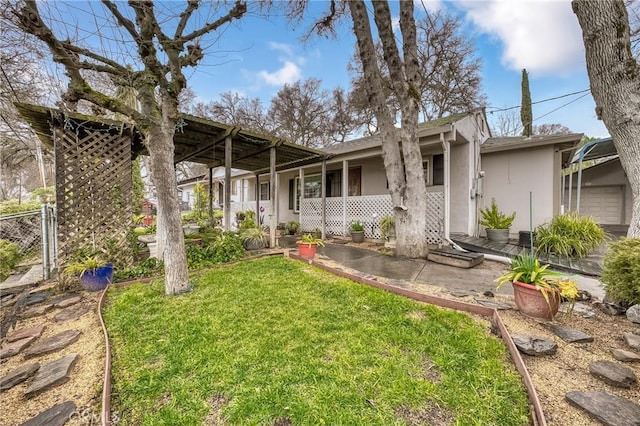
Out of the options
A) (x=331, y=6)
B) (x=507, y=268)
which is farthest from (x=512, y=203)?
(x=331, y=6)

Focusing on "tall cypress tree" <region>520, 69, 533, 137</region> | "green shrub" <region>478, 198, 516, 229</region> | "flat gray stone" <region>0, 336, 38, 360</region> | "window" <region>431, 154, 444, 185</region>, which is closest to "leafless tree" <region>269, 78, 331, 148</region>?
"tall cypress tree" <region>520, 69, 533, 137</region>

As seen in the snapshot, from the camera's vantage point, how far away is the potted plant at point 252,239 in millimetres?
6508

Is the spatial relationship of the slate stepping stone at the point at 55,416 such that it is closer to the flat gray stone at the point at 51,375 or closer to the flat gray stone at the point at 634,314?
the flat gray stone at the point at 51,375

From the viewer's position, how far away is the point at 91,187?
463 centimetres

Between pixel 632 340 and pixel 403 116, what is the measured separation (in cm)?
488

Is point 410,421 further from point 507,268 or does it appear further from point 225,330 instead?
point 507,268

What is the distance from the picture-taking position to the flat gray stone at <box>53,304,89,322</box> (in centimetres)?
312

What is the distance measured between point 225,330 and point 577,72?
12.6m

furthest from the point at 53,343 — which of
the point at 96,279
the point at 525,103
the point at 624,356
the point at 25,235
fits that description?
the point at 525,103

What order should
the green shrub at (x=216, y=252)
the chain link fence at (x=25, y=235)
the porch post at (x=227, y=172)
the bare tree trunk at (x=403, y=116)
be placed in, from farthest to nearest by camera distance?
the chain link fence at (x=25, y=235), the porch post at (x=227, y=172), the bare tree trunk at (x=403, y=116), the green shrub at (x=216, y=252)

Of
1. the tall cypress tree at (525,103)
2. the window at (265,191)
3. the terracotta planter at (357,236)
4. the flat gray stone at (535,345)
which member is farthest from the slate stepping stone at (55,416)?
the tall cypress tree at (525,103)

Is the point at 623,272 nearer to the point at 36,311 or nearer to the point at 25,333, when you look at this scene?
the point at 25,333

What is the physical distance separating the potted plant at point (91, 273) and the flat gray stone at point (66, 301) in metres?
0.28

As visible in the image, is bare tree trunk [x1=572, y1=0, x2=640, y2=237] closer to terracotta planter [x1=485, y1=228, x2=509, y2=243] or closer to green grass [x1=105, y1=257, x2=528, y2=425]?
green grass [x1=105, y1=257, x2=528, y2=425]
